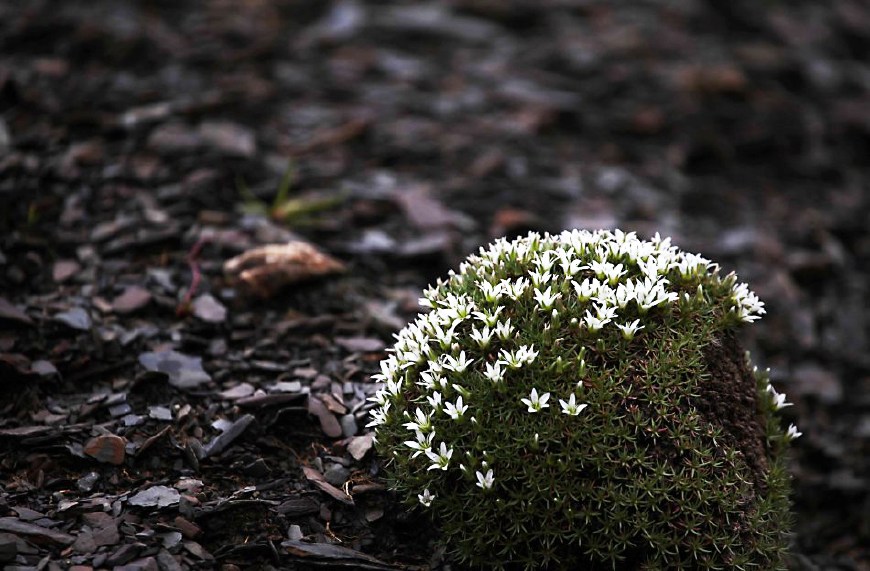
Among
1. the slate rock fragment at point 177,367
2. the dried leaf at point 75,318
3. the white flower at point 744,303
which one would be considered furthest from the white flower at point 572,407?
the dried leaf at point 75,318

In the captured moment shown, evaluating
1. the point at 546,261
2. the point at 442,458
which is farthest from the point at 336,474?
the point at 546,261

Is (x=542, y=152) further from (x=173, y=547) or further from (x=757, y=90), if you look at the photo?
(x=173, y=547)

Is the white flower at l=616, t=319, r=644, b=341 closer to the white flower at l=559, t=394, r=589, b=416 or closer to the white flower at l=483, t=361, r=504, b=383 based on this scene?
the white flower at l=559, t=394, r=589, b=416

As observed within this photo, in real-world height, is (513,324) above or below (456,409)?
above

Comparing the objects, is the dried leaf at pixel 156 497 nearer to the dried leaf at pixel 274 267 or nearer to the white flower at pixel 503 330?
the white flower at pixel 503 330

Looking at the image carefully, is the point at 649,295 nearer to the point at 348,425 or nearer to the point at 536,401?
the point at 536,401

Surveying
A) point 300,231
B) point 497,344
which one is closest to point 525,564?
point 497,344

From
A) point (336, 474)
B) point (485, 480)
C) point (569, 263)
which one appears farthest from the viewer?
point (336, 474)
